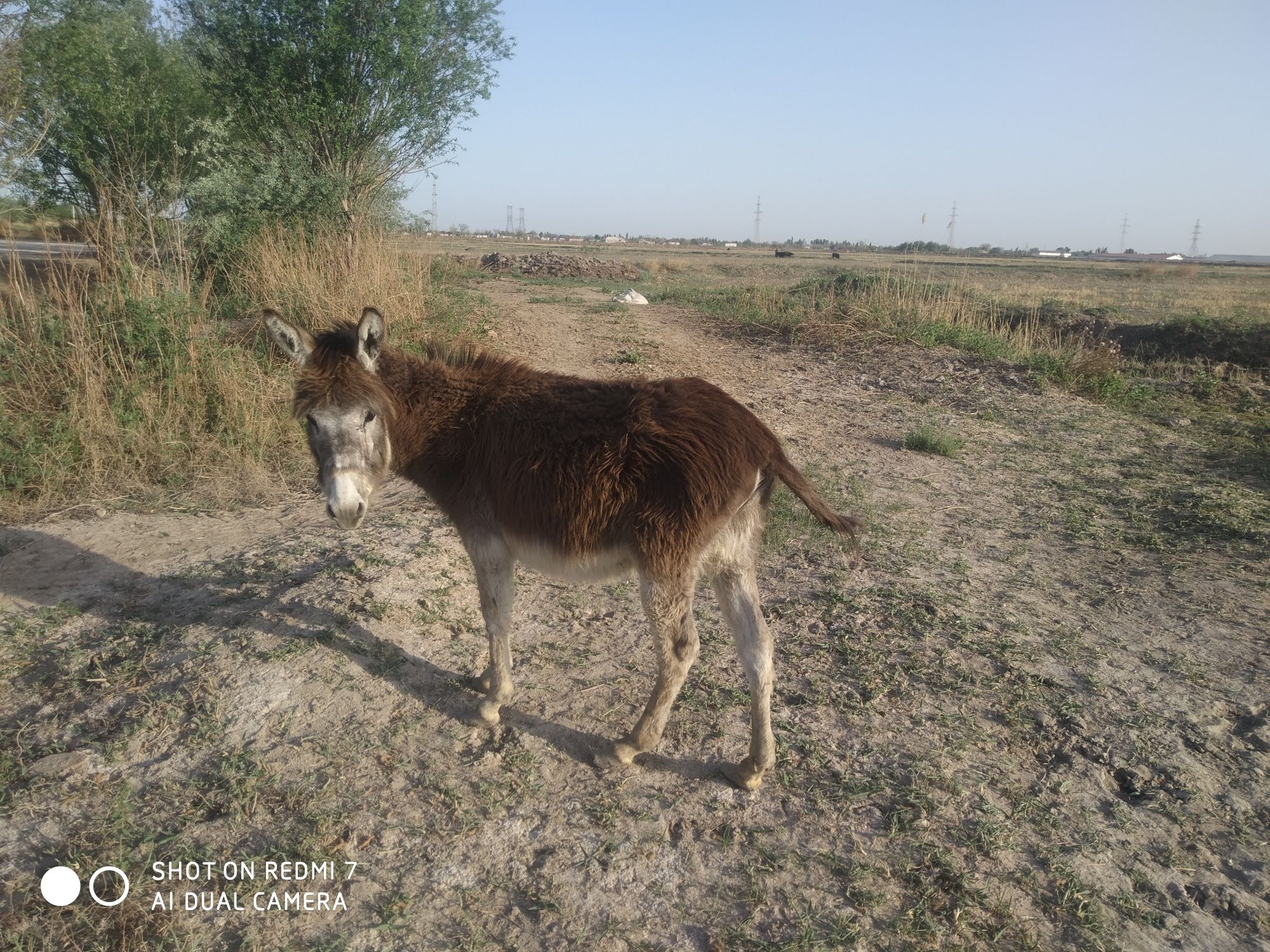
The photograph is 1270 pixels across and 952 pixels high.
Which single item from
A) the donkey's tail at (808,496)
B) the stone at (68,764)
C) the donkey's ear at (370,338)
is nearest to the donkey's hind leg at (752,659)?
the donkey's tail at (808,496)

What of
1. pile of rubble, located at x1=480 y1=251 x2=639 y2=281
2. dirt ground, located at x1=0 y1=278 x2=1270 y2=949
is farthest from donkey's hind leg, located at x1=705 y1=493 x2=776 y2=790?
pile of rubble, located at x1=480 y1=251 x2=639 y2=281

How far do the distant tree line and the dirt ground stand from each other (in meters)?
6.98

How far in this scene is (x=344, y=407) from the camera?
11.4 ft

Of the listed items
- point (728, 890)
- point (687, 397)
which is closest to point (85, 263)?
point (687, 397)

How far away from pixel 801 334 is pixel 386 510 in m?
10.7

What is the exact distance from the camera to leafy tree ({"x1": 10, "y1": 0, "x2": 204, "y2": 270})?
11.6 meters

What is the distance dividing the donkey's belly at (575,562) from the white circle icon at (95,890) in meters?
2.08

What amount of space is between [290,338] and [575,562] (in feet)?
6.16

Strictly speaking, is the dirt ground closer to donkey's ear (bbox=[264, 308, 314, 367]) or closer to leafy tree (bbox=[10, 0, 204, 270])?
donkey's ear (bbox=[264, 308, 314, 367])

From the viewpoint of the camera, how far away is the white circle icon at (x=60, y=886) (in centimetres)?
268

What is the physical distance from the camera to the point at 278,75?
40.2 ft

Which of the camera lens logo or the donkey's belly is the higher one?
the donkey's belly

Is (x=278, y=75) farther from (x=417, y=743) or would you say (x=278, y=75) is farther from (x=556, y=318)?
(x=417, y=743)

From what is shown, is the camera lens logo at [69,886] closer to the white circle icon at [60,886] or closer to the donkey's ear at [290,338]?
the white circle icon at [60,886]
